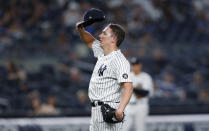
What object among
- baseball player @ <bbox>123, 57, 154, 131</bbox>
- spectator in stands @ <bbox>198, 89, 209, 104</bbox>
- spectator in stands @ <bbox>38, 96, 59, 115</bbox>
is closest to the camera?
baseball player @ <bbox>123, 57, 154, 131</bbox>

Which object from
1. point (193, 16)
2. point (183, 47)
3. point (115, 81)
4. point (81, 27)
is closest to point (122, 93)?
point (115, 81)

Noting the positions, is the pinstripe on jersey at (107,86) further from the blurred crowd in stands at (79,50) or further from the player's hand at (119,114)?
the blurred crowd in stands at (79,50)

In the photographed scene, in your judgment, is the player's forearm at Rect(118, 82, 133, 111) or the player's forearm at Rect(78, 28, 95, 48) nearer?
the player's forearm at Rect(118, 82, 133, 111)

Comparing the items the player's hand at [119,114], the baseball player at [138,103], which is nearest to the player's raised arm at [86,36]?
the player's hand at [119,114]

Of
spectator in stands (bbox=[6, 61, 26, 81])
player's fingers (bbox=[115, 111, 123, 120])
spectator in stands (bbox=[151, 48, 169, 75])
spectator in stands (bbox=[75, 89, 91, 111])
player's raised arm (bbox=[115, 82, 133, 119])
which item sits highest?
spectator in stands (bbox=[151, 48, 169, 75])

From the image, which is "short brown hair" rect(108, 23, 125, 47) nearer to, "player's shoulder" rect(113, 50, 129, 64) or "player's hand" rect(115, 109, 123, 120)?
"player's shoulder" rect(113, 50, 129, 64)

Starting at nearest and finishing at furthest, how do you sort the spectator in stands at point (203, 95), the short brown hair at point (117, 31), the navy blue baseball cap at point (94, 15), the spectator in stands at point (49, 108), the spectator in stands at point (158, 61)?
the short brown hair at point (117, 31) → the navy blue baseball cap at point (94, 15) → the spectator in stands at point (49, 108) → the spectator in stands at point (203, 95) → the spectator in stands at point (158, 61)

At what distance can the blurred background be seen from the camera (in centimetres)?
1193

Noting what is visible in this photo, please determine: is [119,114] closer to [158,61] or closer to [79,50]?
[79,50]

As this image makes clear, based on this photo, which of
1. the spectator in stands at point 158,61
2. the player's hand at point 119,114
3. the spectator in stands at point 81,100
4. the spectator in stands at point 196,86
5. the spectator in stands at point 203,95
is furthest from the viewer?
the spectator in stands at point 158,61

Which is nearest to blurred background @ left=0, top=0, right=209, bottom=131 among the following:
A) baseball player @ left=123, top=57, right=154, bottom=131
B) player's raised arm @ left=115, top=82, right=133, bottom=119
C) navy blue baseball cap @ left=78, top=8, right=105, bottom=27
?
baseball player @ left=123, top=57, right=154, bottom=131

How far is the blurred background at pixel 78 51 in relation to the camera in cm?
1193

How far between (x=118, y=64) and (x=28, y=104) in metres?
6.47

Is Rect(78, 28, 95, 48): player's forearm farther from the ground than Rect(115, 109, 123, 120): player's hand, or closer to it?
farther from the ground
